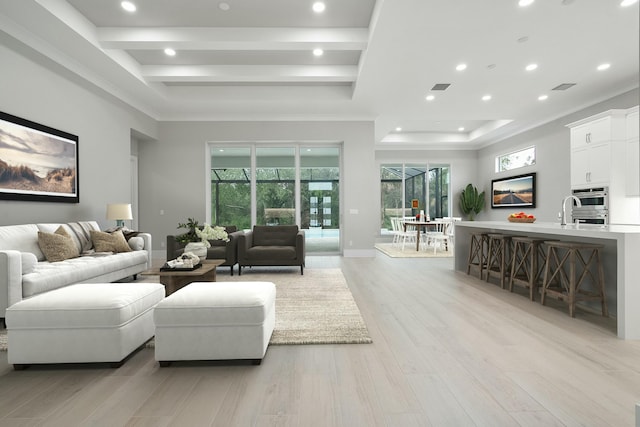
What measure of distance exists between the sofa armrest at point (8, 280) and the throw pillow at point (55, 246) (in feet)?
3.52

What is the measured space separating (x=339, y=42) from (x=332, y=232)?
4565 millimetres

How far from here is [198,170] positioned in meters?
7.70

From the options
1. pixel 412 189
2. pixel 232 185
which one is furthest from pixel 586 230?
pixel 412 189

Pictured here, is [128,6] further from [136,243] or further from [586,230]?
[586,230]

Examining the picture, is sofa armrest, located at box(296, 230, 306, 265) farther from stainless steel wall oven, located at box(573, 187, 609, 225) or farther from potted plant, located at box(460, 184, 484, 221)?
potted plant, located at box(460, 184, 484, 221)

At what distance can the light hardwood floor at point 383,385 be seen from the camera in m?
1.63

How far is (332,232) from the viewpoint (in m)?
8.20

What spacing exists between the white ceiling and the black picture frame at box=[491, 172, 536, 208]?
6.59 ft

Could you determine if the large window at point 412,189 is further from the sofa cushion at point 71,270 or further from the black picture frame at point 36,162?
the black picture frame at point 36,162

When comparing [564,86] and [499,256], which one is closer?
[499,256]

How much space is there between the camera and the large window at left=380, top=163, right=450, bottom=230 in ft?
36.4

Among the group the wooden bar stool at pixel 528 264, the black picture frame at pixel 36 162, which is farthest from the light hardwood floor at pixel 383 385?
the black picture frame at pixel 36 162

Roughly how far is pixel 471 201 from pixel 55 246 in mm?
10311

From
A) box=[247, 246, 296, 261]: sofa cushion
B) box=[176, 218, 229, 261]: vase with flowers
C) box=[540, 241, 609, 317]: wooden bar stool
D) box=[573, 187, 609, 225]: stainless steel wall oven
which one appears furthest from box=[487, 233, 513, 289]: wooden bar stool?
box=[176, 218, 229, 261]: vase with flowers
